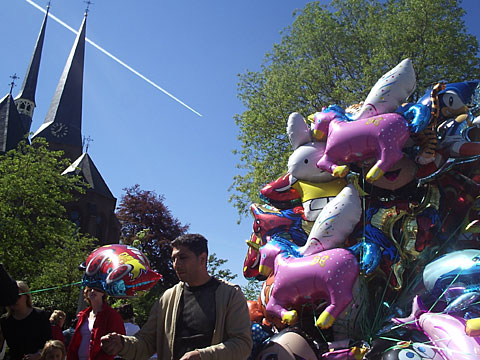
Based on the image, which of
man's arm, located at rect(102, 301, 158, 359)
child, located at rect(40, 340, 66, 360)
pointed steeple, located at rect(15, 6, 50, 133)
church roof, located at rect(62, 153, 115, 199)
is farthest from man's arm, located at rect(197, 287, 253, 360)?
pointed steeple, located at rect(15, 6, 50, 133)

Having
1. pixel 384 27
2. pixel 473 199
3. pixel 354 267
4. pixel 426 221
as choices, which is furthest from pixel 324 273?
pixel 384 27

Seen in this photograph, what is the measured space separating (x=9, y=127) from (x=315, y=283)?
34967 millimetres

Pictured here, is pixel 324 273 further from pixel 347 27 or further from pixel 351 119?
pixel 347 27

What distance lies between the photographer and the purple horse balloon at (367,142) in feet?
14.1

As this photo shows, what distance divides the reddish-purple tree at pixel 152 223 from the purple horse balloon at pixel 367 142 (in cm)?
2138

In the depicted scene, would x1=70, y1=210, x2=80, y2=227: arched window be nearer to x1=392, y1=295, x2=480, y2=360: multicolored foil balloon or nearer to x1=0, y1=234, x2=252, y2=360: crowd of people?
x1=0, y1=234, x2=252, y2=360: crowd of people

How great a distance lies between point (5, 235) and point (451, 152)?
12072 mm

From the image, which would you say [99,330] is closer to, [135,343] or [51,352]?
[51,352]

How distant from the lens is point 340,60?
44.7 ft

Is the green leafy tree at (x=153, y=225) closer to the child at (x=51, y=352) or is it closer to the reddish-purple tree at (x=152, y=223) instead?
the reddish-purple tree at (x=152, y=223)

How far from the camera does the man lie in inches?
93.3

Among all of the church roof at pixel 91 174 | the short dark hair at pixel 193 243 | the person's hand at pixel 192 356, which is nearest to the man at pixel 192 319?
the short dark hair at pixel 193 243

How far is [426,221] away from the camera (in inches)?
171

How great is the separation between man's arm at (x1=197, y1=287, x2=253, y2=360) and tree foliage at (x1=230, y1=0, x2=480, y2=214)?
10.2 m
